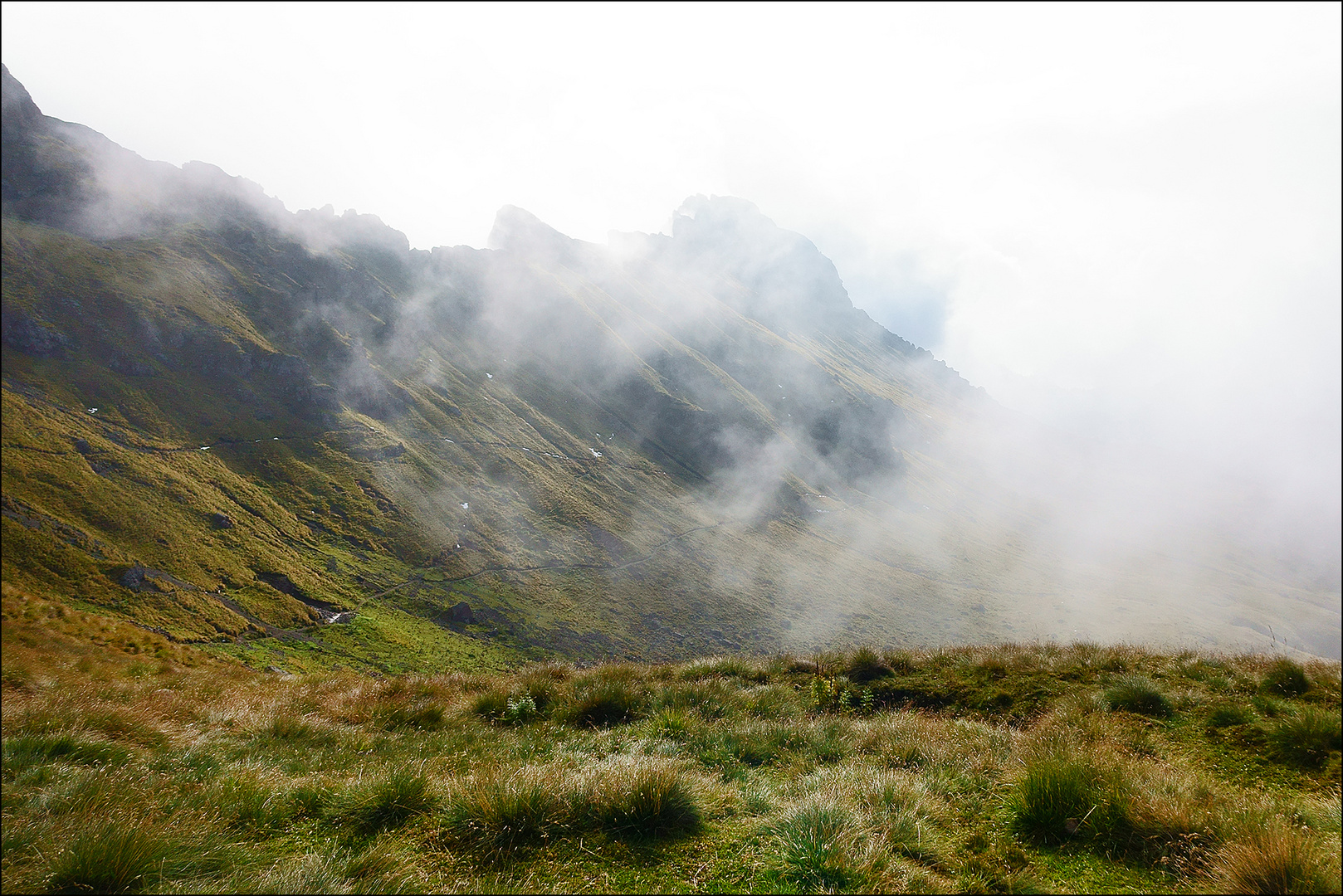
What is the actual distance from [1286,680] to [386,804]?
11067mm

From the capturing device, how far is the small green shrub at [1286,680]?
22.0 feet

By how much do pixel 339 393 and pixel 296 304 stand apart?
44.3 meters

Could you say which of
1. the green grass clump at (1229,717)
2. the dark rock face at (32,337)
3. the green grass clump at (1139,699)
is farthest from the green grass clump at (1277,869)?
the dark rock face at (32,337)

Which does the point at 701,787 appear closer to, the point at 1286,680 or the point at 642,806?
the point at 642,806

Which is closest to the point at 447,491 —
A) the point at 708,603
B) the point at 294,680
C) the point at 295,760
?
the point at 708,603

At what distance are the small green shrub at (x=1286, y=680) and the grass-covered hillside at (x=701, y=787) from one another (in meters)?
0.04

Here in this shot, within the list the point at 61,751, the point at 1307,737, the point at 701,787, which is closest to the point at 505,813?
the point at 701,787

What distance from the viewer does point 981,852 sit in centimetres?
362

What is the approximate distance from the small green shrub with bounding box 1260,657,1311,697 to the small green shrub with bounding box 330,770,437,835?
10285 mm

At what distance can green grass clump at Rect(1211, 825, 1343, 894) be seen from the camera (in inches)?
109

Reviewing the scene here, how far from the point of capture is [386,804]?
414cm

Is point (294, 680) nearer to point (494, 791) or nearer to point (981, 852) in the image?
point (494, 791)

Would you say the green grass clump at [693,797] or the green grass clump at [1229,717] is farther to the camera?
the green grass clump at [1229,717]

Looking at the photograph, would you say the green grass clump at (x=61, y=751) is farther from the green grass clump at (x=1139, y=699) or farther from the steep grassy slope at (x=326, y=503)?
the steep grassy slope at (x=326, y=503)
